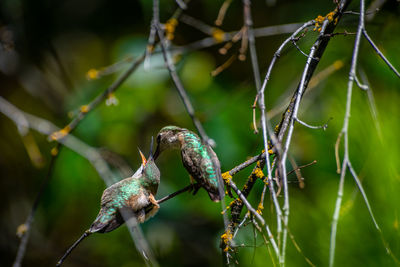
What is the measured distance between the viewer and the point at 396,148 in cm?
153

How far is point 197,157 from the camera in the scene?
74.3 inches

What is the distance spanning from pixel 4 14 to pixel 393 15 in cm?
326

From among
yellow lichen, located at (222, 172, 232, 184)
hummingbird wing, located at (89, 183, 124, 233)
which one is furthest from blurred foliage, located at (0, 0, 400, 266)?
hummingbird wing, located at (89, 183, 124, 233)

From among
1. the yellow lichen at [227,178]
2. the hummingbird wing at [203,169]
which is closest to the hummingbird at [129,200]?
the hummingbird wing at [203,169]

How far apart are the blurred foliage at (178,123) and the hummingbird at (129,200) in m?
0.53

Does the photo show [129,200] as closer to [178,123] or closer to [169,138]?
[169,138]

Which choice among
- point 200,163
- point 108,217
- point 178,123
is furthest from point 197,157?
point 178,123

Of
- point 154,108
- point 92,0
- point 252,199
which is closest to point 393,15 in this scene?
point 252,199

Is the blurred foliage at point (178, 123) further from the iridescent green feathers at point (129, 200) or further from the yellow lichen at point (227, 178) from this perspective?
the iridescent green feathers at point (129, 200)

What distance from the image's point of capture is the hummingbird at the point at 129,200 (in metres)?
1.67

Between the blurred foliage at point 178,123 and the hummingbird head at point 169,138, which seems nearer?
the blurred foliage at point 178,123

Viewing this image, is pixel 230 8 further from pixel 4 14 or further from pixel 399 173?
pixel 399 173

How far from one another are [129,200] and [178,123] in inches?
70.3

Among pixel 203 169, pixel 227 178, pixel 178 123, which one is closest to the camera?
pixel 227 178
